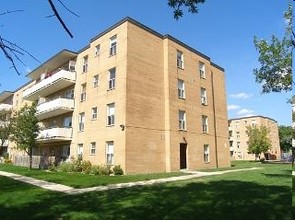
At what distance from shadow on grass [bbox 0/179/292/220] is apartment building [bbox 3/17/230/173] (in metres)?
11.8

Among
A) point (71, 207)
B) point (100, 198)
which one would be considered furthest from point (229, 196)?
point (71, 207)

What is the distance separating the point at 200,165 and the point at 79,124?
38.3 ft

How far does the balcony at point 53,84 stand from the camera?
33.1 m

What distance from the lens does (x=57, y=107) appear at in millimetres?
32469

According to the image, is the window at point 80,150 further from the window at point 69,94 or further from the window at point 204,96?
the window at point 204,96

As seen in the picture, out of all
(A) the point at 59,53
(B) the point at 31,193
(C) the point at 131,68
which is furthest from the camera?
(A) the point at 59,53

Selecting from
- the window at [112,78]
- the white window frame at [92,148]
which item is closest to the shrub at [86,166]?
the white window frame at [92,148]

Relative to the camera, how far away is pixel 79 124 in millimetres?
31219

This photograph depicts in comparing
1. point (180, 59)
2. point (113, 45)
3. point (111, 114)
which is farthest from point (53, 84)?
point (180, 59)

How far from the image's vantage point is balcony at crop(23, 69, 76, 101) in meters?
33.1

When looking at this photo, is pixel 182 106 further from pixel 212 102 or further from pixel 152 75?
pixel 212 102

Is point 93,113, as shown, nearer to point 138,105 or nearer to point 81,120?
→ point 81,120

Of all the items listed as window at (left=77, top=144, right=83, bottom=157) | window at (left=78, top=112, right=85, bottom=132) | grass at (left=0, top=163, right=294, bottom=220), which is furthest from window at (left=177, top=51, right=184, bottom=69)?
grass at (left=0, top=163, right=294, bottom=220)

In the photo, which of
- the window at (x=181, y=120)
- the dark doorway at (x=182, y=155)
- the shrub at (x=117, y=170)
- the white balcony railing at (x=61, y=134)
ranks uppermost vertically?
the window at (x=181, y=120)
